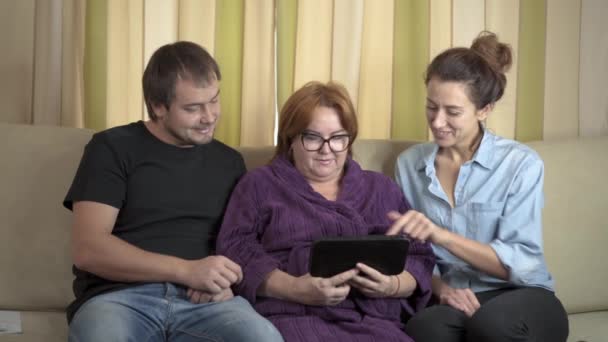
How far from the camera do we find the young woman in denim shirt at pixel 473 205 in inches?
77.8

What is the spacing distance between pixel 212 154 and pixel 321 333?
0.61m

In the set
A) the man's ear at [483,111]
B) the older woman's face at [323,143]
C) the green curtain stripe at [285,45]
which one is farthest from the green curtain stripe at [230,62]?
the man's ear at [483,111]

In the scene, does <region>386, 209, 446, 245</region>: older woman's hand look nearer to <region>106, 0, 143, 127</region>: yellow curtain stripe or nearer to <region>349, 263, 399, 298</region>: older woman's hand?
<region>349, 263, 399, 298</region>: older woman's hand

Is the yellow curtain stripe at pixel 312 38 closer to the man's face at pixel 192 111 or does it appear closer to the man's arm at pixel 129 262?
the man's face at pixel 192 111

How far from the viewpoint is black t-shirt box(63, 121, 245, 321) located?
2014 mm

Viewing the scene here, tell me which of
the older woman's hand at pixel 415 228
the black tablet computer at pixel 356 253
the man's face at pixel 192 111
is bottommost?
the black tablet computer at pixel 356 253

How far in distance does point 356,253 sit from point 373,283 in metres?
0.13

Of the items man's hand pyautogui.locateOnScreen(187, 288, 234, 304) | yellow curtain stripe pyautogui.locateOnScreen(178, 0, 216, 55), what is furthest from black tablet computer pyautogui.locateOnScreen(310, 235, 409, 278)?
yellow curtain stripe pyautogui.locateOnScreen(178, 0, 216, 55)

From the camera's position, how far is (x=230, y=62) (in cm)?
269

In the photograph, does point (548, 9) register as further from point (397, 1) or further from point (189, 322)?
point (189, 322)

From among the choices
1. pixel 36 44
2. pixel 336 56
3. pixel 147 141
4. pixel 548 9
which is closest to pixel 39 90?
pixel 36 44

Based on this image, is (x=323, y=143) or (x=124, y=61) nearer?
(x=323, y=143)

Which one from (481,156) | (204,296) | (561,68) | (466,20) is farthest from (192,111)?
(561,68)

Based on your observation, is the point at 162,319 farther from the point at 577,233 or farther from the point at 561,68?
the point at 561,68
